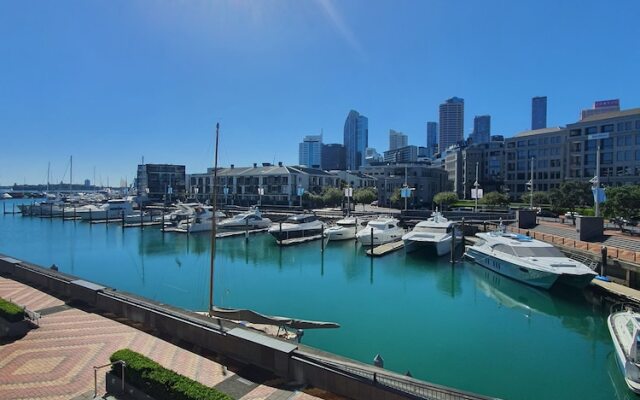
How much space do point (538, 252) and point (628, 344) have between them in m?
16.4

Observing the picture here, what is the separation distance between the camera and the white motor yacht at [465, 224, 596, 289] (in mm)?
26281

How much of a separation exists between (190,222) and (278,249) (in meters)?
25.3

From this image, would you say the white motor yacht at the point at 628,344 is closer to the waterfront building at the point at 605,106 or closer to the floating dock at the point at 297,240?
the floating dock at the point at 297,240

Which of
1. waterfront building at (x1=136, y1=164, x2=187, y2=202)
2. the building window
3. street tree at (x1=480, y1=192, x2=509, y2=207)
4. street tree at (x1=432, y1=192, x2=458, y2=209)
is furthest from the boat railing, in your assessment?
waterfront building at (x1=136, y1=164, x2=187, y2=202)

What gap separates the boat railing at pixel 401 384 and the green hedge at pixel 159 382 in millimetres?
3155

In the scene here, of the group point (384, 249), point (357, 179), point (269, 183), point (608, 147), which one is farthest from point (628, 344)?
point (357, 179)

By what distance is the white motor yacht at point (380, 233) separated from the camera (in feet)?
155

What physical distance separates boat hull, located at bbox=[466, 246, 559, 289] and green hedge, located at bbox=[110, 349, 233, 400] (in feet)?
85.3

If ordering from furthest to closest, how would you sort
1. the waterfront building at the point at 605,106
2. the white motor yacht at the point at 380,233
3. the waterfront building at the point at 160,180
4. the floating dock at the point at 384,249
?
the waterfront building at the point at 160,180 → the waterfront building at the point at 605,106 → the white motor yacht at the point at 380,233 → the floating dock at the point at 384,249

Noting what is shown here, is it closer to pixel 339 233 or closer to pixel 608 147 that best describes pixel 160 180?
pixel 339 233

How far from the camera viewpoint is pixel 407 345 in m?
18.8

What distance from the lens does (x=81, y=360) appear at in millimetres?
12266

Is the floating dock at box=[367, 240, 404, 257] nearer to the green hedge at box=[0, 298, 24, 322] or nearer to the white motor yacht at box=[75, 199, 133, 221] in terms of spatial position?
the green hedge at box=[0, 298, 24, 322]

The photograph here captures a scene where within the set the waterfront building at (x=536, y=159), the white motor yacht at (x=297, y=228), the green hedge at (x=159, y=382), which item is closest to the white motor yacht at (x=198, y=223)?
A: the white motor yacht at (x=297, y=228)
